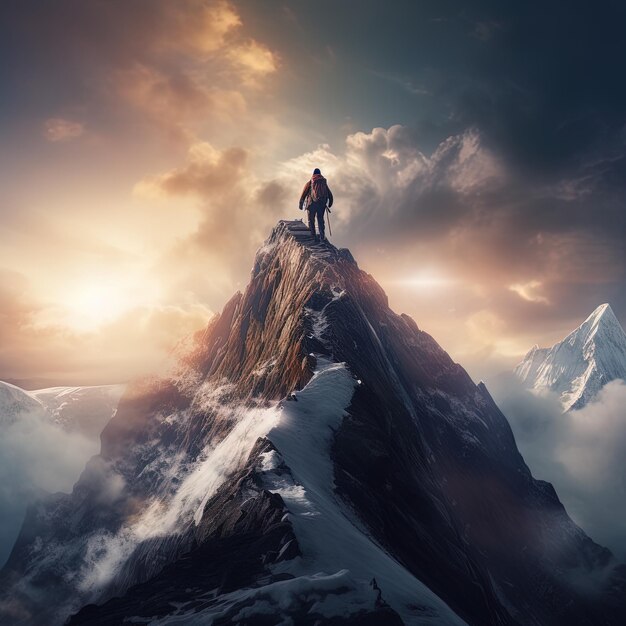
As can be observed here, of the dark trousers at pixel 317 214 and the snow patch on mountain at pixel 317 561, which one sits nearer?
the snow patch on mountain at pixel 317 561

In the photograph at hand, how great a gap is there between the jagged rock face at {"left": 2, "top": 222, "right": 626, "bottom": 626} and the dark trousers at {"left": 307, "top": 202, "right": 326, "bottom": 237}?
2.96 m

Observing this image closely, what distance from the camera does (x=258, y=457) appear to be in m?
20.5

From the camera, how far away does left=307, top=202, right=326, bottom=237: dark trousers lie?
50469 mm

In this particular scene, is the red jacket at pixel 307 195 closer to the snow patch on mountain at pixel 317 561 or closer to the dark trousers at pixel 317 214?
the dark trousers at pixel 317 214

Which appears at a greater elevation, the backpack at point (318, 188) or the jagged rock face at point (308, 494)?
the backpack at point (318, 188)

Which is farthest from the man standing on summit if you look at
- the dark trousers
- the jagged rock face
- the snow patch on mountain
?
the snow patch on mountain

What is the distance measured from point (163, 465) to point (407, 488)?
45786mm

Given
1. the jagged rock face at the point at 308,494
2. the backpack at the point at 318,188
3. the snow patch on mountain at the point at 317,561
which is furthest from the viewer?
the backpack at the point at 318,188

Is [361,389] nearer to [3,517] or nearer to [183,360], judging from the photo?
[183,360]

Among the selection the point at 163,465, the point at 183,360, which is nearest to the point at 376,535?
the point at 163,465

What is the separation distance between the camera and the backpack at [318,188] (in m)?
48.1

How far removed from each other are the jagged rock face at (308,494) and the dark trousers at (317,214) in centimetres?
296

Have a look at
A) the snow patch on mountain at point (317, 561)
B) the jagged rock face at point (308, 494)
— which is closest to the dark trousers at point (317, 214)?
the jagged rock face at point (308, 494)

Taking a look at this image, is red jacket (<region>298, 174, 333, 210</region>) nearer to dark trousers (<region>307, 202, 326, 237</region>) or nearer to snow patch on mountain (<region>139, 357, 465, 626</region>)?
dark trousers (<region>307, 202, 326, 237</region>)
